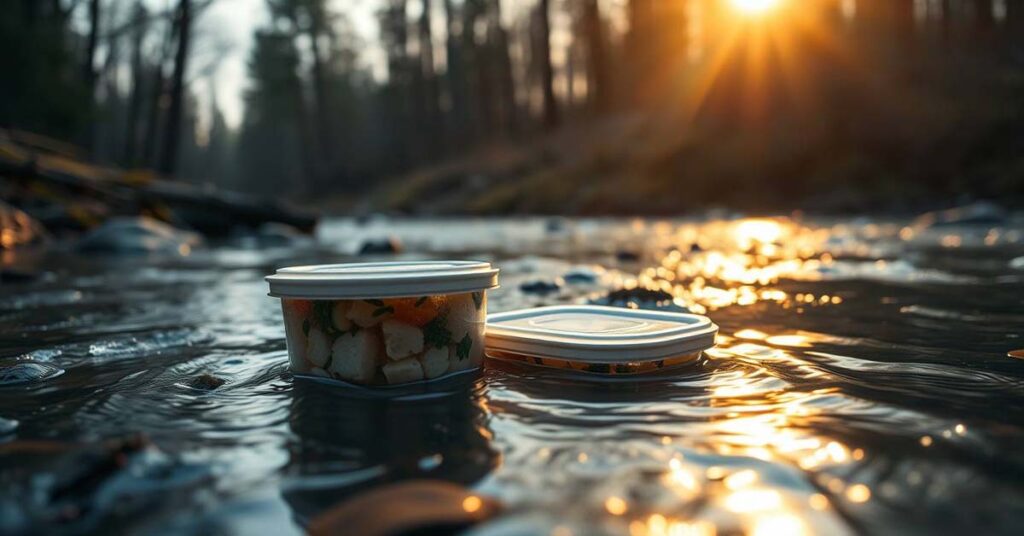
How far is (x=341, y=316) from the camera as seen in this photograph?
9.28 feet

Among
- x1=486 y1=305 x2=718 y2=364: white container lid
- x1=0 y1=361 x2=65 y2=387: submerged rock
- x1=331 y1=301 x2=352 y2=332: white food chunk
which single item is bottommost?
x1=0 y1=361 x2=65 y2=387: submerged rock

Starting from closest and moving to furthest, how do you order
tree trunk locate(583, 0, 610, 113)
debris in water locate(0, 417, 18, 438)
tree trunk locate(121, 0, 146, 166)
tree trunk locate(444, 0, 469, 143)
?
1. debris in water locate(0, 417, 18, 438)
2. tree trunk locate(121, 0, 146, 166)
3. tree trunk locate(583, 0, 610, 113)
4. tree trunk locate(444, 0, 469, 143)

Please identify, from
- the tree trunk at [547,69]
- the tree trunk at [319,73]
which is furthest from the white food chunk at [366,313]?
the tree trunk at [319,73]

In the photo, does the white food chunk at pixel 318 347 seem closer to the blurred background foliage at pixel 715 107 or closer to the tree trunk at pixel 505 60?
the blurred background foliage at pixel 715 107

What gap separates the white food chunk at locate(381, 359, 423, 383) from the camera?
9.30ft

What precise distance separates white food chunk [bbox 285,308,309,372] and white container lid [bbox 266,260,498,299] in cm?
13

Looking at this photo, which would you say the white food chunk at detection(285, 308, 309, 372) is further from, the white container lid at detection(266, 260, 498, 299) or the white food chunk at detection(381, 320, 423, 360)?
the white food chunk at detection(381, 320, 423, 360)

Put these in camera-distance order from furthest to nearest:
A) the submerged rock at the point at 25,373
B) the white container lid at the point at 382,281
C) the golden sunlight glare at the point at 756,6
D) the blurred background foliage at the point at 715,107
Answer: the golden sunlight glare at the point at 756,6 → the blurred background foliage at the point at 715,107 → the submerged rock at the point at 25,373 → the white container lid at the point at 382,281

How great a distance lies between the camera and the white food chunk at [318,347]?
292cm

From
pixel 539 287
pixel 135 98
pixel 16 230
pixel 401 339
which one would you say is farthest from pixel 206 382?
pixel 135 98

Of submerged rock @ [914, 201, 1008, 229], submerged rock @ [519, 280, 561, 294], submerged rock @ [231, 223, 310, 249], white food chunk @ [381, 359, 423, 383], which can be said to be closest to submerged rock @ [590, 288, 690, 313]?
submerged rock @ [519, 280, 561, 294]

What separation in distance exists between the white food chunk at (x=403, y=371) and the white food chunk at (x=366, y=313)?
0.55 feet

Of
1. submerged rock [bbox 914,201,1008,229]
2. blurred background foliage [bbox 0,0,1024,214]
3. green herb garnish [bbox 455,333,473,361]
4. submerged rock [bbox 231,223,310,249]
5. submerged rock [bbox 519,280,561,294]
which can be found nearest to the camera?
green herb garnish [bbox 455,333,473,361]

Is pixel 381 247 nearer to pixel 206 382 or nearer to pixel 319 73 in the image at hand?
pixel 206 382
